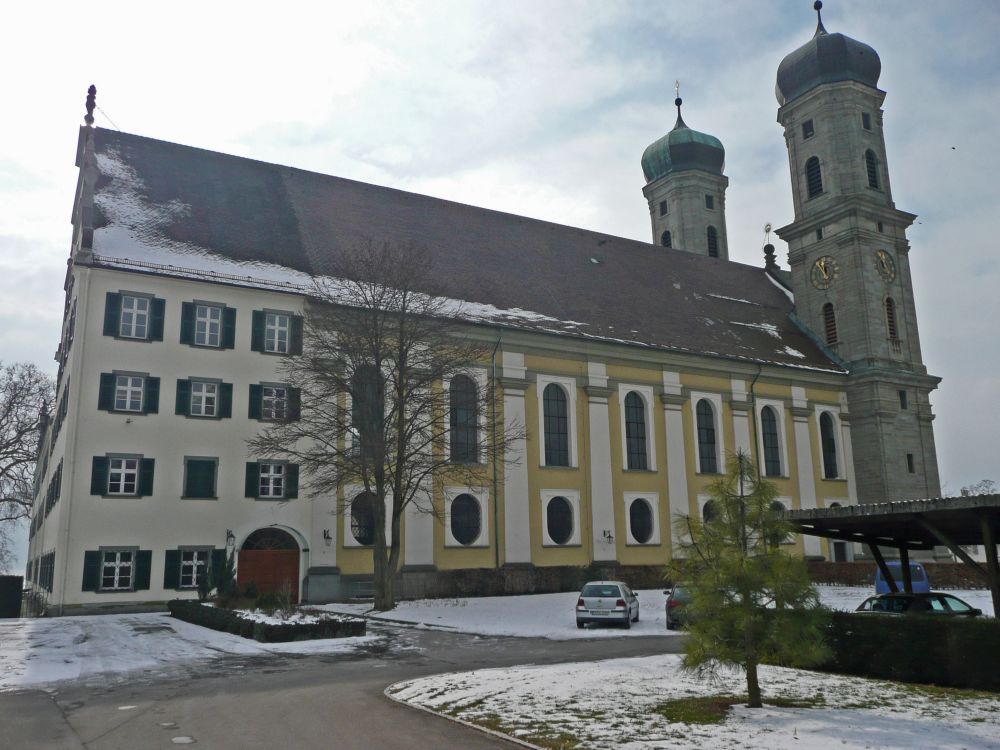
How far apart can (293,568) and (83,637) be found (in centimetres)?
1151

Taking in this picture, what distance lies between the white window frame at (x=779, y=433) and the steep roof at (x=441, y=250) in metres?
2.29

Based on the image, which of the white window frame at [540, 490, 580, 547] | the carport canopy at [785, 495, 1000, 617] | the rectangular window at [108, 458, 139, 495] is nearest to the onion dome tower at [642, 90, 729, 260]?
the white window frame at [540, 490, 580, 547]

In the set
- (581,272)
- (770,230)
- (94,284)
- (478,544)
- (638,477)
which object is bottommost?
(478,544)

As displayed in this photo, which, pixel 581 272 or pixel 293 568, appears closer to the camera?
pixel 293 568

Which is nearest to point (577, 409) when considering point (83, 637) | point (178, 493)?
point (178, 493)

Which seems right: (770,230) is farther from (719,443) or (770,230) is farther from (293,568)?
(293,568)

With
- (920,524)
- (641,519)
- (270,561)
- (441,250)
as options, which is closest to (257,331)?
(270,561)

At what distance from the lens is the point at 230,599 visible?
26.5 metres

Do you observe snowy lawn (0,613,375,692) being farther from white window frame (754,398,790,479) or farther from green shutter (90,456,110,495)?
white window frame (754,398,790,479)

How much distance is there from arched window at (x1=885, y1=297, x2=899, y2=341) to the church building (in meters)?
0.15

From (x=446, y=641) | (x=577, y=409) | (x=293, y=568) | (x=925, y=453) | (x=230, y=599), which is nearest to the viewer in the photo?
(x=446, y=641)

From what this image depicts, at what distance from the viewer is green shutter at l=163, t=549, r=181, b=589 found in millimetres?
30156

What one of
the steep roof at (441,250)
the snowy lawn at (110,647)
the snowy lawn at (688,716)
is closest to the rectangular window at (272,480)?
the steep roof at (441,250)

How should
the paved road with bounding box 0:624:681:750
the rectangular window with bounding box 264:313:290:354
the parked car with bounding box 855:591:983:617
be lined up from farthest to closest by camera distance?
the rectangular window with bounding box 264:313:290:354 → the parked car with bounding box 855:591:983:617 → the paved road with bounding box 0:624:681:750
